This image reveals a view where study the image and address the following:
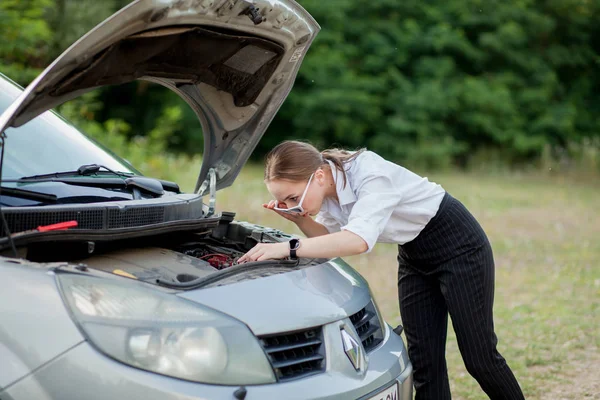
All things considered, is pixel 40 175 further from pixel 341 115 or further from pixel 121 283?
pixel 341 115

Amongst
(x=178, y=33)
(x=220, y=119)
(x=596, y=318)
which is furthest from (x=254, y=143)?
(x=596, y=318)

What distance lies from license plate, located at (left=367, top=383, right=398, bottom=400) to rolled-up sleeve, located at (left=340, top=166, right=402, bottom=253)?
0.52 metres

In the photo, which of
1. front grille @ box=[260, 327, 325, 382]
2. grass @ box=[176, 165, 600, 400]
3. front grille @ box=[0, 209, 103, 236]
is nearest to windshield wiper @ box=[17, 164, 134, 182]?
front grille @ box=[0, 209, 103, 236]

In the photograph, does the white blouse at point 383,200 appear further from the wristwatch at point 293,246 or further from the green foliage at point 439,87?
the green foliage at point 439,87

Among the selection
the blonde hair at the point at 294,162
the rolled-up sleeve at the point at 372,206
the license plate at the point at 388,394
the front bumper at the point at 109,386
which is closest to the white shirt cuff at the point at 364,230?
the rolled-up sleeve at the point at 372,206

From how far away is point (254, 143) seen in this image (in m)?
3.45

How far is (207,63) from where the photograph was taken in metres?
3.09

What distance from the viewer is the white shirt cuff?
269 cm

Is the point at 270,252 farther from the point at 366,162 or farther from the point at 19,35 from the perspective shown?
the point at 19,35

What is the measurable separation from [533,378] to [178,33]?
3.06 meters

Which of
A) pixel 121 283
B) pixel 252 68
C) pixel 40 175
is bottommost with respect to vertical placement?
pixel 121 283

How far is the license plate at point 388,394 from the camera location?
2377mm

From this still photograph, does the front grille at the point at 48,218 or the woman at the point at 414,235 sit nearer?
the front grille at the point at 48,218

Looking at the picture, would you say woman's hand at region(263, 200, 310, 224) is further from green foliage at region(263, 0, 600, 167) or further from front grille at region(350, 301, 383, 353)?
green foliage at region(263, 0, 600, 167)
